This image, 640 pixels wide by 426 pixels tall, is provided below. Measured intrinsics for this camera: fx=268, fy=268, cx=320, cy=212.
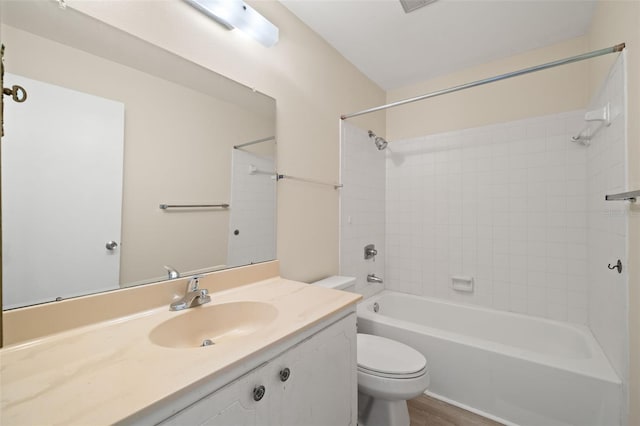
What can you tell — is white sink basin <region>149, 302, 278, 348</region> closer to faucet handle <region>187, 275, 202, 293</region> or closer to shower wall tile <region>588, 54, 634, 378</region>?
faucet handle <region>187, 275, 202, 293</region>

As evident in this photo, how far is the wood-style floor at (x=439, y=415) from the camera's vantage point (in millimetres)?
1553

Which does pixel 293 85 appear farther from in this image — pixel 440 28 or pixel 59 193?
pixel 59 193

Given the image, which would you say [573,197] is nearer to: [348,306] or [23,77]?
[348,306]

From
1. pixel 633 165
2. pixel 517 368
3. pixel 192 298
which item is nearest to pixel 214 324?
pixel 192 298

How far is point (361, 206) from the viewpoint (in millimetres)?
2410

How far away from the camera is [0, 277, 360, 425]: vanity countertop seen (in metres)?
0.50

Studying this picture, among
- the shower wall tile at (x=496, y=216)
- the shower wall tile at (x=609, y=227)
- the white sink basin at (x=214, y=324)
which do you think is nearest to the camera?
the white sink basin at (x=214, y=324)

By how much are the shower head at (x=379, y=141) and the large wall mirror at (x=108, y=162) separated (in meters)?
1.39

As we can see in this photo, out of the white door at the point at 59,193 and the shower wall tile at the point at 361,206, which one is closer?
the white door at the point at 59,193

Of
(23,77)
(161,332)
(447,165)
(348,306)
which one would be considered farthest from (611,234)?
(23,77)

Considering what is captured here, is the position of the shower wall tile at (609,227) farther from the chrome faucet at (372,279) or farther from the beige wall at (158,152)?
the beige wall at (158,152)

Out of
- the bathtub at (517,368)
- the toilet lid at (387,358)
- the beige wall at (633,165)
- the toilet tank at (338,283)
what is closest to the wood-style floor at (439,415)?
the bathtub at (517,368)

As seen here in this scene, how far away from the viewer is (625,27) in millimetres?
1229

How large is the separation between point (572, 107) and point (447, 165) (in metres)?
0.91
